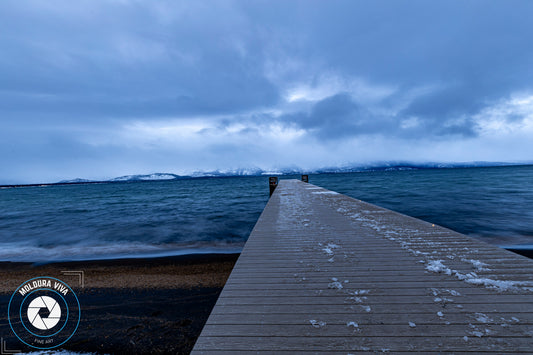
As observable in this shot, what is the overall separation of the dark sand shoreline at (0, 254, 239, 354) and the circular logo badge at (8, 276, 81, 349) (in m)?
0.13

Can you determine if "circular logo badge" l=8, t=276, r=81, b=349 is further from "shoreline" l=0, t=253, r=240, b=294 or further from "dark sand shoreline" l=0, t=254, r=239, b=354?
"shoreline" l=0, t=253, r=240, b=294

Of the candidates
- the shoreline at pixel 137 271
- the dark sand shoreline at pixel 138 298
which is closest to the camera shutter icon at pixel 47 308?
the dark sand shoreline at pixel 138 298

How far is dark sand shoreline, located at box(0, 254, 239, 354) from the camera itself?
4.08 m

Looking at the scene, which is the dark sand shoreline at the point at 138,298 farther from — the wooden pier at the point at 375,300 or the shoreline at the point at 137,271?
the wooden pier at the point at 375,300

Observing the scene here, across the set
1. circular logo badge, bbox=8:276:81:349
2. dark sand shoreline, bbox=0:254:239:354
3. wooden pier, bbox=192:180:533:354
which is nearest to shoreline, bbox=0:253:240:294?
dark sand shoreline, bbox=0:254:239:354

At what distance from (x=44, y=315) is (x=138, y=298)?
1.83 meters

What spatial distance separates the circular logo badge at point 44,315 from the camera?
4227 millimetres

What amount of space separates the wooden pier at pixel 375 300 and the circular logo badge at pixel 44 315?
392 cm

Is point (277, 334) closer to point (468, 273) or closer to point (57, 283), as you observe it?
point (468, 273)

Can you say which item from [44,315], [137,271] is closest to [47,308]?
[44,315]

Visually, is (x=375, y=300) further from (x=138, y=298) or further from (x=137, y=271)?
(x=137, y=271)

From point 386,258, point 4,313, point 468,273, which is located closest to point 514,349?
point 468,273

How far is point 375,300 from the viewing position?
2.71m

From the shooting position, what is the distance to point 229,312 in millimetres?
2568
